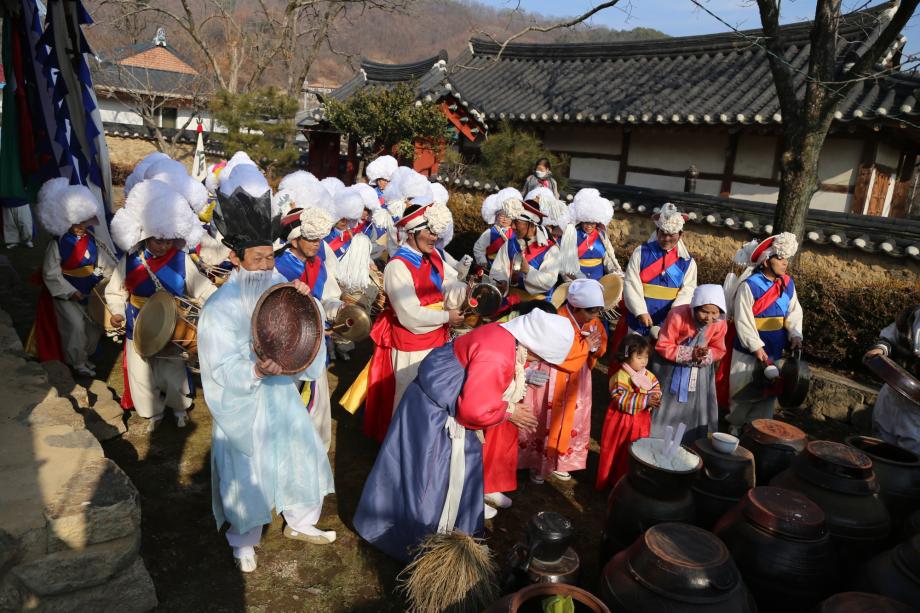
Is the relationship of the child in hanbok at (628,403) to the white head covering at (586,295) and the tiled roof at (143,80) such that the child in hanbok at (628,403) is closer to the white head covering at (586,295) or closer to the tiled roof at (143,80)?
the white head covering at (586,295)

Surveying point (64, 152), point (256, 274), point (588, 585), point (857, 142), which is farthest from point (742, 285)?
point (64, 152)

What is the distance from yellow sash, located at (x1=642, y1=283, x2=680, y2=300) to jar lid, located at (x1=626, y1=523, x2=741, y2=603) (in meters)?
3.56

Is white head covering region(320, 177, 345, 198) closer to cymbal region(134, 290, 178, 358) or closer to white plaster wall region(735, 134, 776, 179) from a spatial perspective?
cymbal region(134, 290, 178, 358)

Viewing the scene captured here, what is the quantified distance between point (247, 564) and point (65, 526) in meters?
1.11

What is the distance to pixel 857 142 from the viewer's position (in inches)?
391

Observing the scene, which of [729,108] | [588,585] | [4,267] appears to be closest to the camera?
[588,585]

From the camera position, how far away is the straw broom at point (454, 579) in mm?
3102

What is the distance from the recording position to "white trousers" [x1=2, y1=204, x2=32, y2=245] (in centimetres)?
1165

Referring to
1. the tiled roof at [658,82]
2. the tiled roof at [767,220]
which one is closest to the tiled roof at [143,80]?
the tiled roof at [658,82]

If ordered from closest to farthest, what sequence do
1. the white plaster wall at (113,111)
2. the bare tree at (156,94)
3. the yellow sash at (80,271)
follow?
the yellow sash at (80,271), the bare tree at (156,94), the white plaster wall at (113,111)

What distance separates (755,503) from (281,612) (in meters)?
2.48

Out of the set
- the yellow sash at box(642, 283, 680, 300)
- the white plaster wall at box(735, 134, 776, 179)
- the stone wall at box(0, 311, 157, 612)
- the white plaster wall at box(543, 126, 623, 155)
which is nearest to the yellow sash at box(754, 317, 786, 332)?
the yellow sash at box(642, 283, 680, 300)

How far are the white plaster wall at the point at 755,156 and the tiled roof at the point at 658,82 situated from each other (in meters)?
0.58

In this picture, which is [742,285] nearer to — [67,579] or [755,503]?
[755,503]
